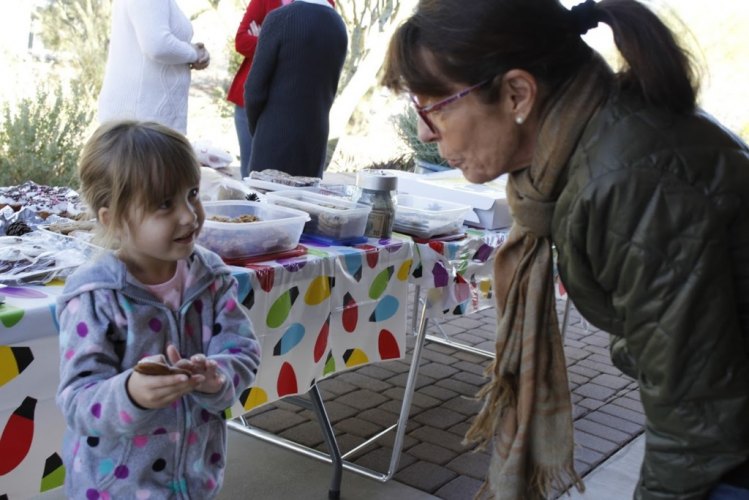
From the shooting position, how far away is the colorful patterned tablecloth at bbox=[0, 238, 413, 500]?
174cm

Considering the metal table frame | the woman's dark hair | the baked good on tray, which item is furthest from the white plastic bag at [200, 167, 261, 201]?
the woman's dark hair

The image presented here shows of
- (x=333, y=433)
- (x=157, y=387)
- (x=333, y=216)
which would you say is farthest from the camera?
(x=333, y=433)

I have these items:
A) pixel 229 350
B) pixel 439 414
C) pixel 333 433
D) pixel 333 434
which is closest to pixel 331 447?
pixel 333 434

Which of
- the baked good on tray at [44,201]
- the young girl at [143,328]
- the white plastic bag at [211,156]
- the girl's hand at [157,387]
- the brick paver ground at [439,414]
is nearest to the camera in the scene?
the girl's hand at [157,387]

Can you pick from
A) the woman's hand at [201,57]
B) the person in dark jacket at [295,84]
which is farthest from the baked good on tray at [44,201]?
the woman's hand at [201,57]

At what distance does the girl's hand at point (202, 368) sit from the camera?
1446mm

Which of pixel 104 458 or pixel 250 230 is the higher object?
pixel 250 230

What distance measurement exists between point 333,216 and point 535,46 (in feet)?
4.74

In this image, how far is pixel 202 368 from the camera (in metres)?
1.49

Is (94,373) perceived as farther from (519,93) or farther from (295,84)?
(295,84)

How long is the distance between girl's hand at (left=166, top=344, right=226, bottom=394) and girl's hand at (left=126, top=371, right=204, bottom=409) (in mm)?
23

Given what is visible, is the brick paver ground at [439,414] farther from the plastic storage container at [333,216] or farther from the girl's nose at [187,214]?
the girl's nose at [187,214]

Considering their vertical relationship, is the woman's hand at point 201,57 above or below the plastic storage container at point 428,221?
above

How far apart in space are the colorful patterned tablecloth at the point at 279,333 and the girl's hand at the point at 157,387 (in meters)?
0.43
